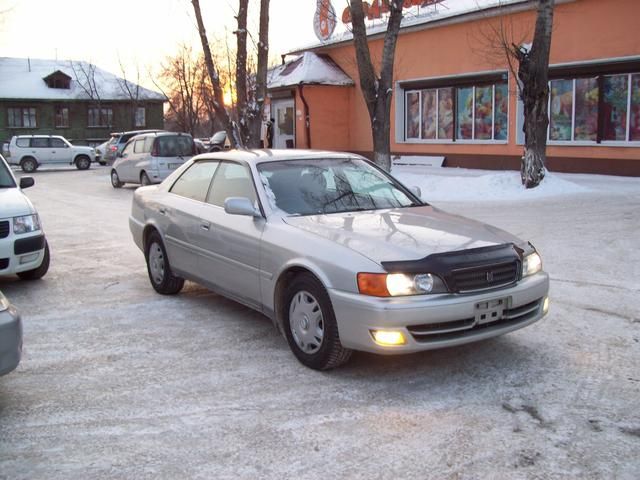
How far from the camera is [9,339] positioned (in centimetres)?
402

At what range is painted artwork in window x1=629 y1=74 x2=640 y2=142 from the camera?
17.0 m

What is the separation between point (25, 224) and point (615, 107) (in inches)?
589

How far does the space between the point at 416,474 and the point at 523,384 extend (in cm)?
143

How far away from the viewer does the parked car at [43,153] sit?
3097 centimetres

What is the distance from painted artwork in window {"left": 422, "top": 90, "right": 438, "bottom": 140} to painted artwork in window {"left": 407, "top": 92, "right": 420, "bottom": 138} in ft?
0.98

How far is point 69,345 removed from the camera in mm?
5516

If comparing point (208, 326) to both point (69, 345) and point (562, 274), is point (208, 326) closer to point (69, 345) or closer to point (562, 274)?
point (69, 345)

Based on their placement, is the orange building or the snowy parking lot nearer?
the snowy parking lot

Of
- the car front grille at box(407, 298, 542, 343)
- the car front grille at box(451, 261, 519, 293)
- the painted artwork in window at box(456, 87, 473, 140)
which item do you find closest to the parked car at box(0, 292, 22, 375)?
the car front grille at box(407, 298, 542, 343)

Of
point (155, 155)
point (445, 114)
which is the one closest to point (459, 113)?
point (445, 114)

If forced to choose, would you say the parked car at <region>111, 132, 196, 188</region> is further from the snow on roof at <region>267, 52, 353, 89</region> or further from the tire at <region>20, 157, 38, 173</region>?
the tire at <region>20, 157, 38, 173</region>

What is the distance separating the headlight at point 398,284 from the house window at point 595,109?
48.4 ft

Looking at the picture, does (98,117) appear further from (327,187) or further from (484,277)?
(484,277)

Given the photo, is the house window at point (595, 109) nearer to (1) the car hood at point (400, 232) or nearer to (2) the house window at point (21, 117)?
(1) the car hood at point (400, 232)
